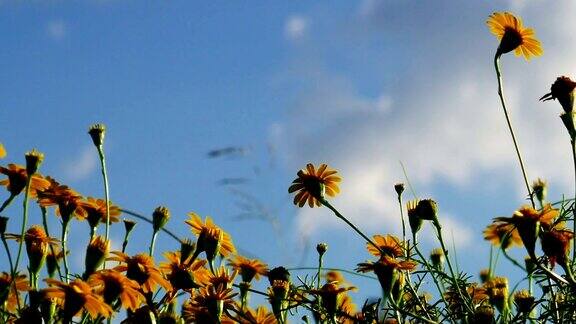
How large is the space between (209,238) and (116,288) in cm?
58

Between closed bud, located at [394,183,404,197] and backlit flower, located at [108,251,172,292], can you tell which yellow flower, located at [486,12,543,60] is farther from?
backlit flower, located at [108,251,172,292]

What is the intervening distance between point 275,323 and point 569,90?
1.06m

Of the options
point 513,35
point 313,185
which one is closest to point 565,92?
point 513,35

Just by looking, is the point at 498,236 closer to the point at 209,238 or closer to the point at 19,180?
the point at 209,238

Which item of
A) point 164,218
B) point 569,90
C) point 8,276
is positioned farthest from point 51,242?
point 569,90

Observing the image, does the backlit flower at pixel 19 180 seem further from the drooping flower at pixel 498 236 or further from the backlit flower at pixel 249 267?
the drooping flower at pixel 498 236

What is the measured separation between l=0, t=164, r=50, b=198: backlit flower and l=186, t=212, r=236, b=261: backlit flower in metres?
0.45

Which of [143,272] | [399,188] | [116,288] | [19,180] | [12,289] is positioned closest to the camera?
[116,288]

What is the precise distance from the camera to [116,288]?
1974 mm

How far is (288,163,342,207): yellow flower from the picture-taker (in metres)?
2.65

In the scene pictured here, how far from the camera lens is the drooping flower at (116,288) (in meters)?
1.97

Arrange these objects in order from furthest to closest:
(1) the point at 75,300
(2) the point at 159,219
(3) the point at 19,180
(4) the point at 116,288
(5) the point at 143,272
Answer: (2) the point at 159,219 → (3) the point at 19,180 → (5) the point at 143,272 → (4) the point at 116,288 → (1) the point at 75,300

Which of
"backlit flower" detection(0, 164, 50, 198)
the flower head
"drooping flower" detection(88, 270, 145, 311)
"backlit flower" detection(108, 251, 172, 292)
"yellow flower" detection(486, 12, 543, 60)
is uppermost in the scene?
"yellow flower" detection(486, 12, 543, 60)

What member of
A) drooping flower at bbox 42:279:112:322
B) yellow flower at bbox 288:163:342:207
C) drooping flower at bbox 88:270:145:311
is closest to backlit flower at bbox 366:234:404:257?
yellow flower at bbox 288:163:342:207
